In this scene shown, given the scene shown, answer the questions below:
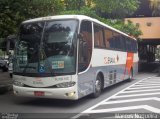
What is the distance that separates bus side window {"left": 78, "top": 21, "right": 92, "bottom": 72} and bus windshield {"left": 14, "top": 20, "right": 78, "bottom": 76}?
0.37 meters

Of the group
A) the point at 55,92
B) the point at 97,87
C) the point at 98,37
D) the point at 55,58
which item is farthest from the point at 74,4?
the point at 55,92

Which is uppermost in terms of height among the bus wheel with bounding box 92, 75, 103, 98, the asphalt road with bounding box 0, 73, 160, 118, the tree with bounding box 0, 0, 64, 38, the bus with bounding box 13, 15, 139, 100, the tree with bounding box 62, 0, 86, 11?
the tree with bounding box 62, 0, 86, 11

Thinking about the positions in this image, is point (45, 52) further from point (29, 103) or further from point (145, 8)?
point (145, 8)

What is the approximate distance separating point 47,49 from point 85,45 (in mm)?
1504

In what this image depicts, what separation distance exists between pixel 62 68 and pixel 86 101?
2.26 m

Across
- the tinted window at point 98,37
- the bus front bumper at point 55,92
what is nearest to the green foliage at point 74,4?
the tinted window at point 98,37

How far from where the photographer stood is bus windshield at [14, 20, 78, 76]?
36.1ft

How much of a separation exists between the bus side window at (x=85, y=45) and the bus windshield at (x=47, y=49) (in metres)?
A: 0.37

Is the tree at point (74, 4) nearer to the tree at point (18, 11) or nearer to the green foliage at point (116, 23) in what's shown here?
the green foliage at point (116, 23)

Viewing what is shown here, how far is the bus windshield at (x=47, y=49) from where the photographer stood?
1099 centimetres

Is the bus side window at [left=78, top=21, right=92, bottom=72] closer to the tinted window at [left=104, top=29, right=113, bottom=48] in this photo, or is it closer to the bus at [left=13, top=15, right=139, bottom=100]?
the bus at [left=13, top=15, right=139, bottom=100]

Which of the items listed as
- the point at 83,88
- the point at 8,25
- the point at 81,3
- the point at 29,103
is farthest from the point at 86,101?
the point at 81,3

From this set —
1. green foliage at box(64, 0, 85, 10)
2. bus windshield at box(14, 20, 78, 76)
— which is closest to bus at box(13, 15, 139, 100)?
bus windshield at box(14, 20, 78, 76)

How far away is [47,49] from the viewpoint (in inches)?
440
